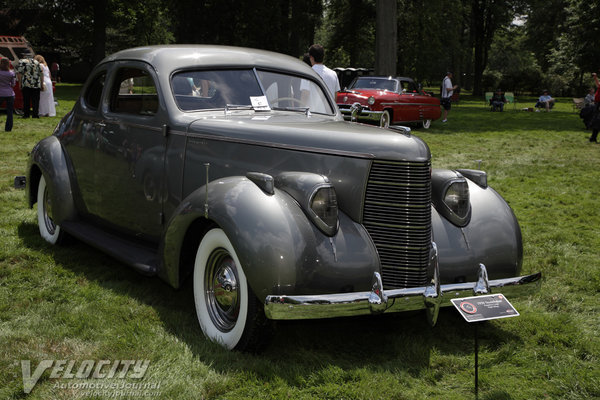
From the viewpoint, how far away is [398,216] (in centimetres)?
365

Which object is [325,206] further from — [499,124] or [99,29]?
[99,29]

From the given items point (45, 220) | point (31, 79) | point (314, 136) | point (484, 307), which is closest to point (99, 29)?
point (31, 79)

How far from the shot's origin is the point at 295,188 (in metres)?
3.64

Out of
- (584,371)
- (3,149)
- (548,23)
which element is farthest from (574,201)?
(548,23)

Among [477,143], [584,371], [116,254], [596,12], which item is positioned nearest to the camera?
[584,371]

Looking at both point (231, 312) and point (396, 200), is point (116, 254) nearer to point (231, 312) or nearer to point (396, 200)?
point (231, 312)

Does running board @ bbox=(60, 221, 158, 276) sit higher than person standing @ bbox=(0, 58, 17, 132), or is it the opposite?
person standing @ bbox=(0, 58, 17, 132)

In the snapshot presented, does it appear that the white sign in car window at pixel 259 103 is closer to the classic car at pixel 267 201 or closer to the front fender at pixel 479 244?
the classic car at pixel 267 201

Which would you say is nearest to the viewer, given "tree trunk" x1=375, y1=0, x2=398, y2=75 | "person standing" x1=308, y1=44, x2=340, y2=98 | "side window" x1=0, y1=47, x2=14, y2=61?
"person standing" x1=308, y1=44, x2=340, y2=98

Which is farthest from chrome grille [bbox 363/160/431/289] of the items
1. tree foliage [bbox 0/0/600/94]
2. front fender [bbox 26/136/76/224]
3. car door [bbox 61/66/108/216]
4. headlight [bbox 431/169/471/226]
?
tree foliage [bbox 0/0/600/94]

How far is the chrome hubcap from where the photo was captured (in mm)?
3662

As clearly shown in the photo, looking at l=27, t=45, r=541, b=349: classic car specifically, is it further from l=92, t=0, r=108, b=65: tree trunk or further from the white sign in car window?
l=92, t=0, r=108, b=65: tree trunk

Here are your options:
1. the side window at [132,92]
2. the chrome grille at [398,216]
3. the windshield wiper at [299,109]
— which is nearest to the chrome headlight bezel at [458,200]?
the chrome grille at [398,216]

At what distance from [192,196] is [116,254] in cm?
114
